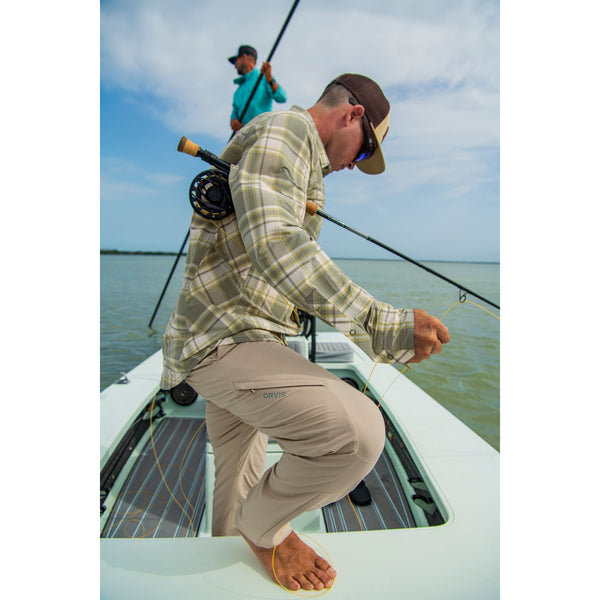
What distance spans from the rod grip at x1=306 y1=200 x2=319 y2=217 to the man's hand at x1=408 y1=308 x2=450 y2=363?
0.39 meters

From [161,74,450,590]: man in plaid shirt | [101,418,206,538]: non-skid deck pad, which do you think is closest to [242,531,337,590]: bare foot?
[161,74,450,590]: man in plaid shirt

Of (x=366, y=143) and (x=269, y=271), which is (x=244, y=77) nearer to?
(x=366, y=143)

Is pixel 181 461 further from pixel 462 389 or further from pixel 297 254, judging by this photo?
pixel 462 389

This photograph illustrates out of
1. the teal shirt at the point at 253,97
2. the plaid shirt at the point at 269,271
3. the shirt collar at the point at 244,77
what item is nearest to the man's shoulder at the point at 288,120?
the plaid shirt at the point at 269,271

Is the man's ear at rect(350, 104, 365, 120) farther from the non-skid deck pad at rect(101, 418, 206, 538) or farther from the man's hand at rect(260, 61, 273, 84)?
the man's hand at rect(260, 61, 273, 84)

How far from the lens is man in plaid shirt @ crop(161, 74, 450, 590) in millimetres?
770

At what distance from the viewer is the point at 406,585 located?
0.92 meters

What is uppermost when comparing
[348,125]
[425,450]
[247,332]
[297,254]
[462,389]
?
[348,125]

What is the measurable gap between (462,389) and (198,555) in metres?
4.71

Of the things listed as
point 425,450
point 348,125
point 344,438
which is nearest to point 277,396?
point 344,438

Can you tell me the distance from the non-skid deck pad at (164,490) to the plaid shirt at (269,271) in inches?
44.9

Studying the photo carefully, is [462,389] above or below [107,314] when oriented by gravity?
below

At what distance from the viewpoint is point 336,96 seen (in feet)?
3.32

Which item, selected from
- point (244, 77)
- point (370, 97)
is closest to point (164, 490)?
point (370, 97)
